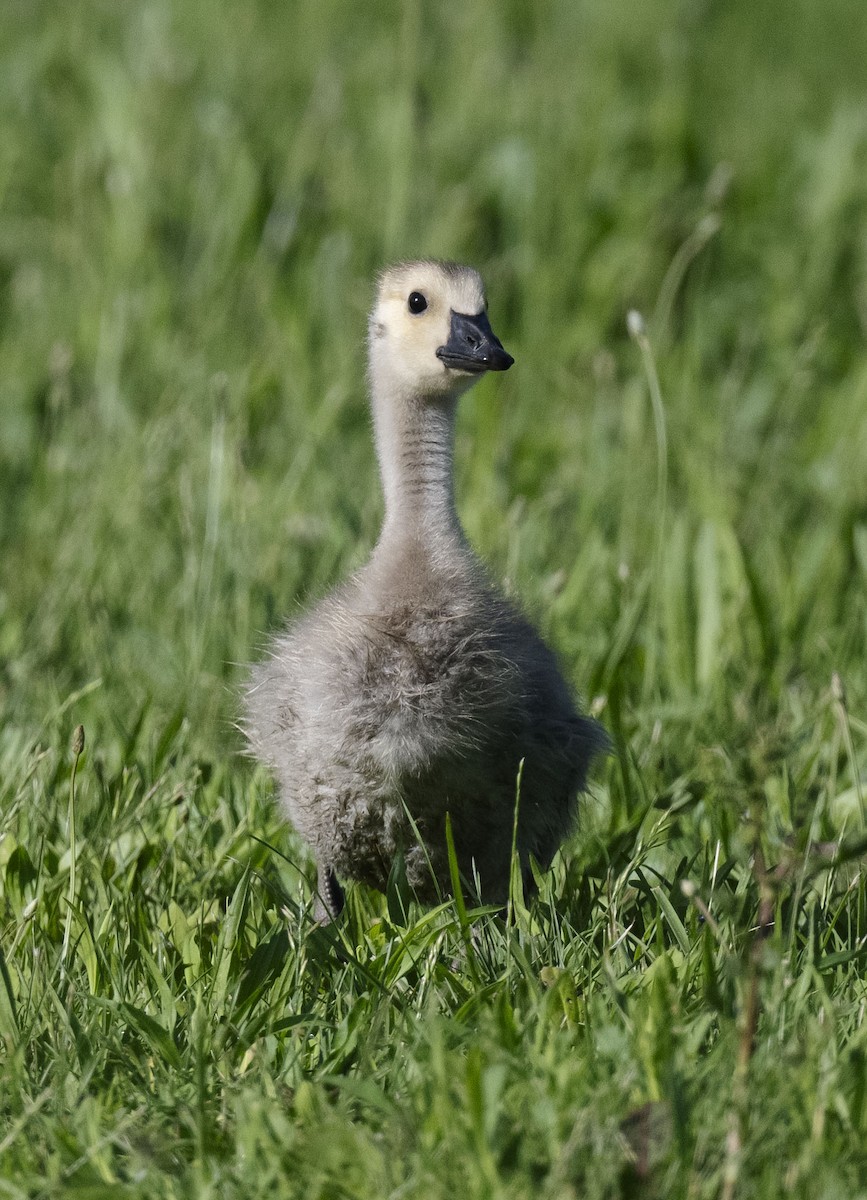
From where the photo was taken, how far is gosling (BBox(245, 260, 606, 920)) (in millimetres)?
3176


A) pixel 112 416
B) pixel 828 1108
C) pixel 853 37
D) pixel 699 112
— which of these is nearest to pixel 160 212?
pixel 112 416

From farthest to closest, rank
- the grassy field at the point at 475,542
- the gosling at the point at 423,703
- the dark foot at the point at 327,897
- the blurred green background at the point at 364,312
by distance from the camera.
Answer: the blurred green background at the point at 364,312 < the dark foot at the point at 327,897 < the gosling at the point at 423,703 < the grassy field at the point at 475,542

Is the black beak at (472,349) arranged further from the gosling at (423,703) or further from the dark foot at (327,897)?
the dark foot at (327,897)

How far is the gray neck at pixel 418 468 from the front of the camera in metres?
3.46

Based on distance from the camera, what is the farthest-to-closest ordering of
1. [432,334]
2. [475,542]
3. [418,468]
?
[475,542] < [432,334] < [418,468]

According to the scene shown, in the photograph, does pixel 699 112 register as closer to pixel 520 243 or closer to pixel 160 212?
pixel 520 243

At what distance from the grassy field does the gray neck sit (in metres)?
0.64


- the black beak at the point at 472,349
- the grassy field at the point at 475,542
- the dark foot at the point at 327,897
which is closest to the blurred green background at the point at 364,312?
the grassy field at the point at 475,542

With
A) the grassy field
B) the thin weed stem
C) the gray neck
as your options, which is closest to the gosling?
the gray neck

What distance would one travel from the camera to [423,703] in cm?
315

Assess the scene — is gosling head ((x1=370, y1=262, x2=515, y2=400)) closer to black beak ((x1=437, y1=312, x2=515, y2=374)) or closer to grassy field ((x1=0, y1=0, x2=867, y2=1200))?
black beak ((x1=437, y1=312, x2=515, y2=374))

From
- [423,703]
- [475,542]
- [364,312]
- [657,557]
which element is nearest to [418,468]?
[423,703]

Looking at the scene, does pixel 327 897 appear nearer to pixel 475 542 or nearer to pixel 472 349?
pixel 472 349

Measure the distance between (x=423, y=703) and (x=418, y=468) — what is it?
0.60 meters
